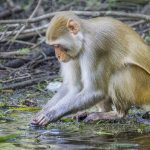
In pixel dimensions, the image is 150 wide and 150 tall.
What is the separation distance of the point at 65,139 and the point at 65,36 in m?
1.63

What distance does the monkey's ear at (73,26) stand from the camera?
8125 mm

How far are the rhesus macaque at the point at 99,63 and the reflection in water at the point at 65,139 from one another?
0.40 meters

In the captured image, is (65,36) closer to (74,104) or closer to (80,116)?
(74,104)

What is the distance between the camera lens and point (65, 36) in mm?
8133

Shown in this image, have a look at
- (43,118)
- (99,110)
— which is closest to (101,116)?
(99,110)

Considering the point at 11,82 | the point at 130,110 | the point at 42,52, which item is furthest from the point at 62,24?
the point at 42,52

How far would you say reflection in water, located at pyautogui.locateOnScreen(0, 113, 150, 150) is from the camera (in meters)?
6.45

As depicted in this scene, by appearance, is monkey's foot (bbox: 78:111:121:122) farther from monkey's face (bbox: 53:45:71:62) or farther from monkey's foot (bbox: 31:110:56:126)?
monkey's face (bbox: 53:45:71:62)

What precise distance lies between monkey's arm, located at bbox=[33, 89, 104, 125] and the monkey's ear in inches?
27.7

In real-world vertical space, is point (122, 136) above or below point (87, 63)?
below

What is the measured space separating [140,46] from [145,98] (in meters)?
0.63

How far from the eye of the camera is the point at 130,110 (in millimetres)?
8852

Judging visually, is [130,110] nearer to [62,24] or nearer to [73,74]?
[73,74]

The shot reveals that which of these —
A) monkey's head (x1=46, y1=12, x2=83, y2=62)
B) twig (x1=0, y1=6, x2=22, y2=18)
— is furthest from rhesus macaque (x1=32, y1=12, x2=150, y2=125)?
twig (x1=0, y1=6, x2=22, y2=18)
